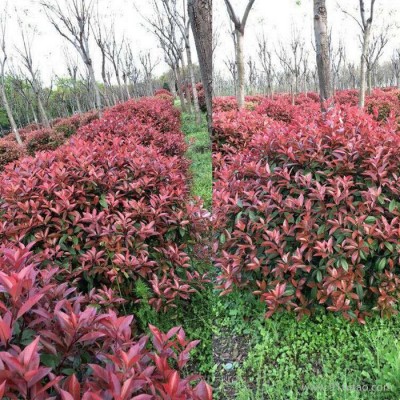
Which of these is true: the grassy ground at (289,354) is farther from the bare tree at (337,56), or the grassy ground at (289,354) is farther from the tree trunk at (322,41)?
the bare tree at (337,56)

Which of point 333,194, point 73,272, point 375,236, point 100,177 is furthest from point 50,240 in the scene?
point 375,236

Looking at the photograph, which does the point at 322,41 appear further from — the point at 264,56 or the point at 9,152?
the point at 9,152

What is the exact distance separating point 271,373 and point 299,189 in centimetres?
85

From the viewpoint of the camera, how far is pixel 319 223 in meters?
1.82

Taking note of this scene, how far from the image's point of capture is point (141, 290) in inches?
63.2

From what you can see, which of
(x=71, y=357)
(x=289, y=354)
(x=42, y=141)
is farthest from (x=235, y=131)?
(x=42, y=141)

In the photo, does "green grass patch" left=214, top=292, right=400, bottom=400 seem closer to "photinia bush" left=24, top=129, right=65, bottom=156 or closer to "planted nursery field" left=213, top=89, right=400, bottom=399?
"planted nursery field" left=213, top=89, right=400, bottom=399

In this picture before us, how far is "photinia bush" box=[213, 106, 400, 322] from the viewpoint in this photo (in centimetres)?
173

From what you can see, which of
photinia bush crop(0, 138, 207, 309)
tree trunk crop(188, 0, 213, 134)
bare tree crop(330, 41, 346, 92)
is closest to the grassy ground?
photinia bush crop(0, 138, 207, 309)

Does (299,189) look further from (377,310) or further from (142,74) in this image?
(142,74)

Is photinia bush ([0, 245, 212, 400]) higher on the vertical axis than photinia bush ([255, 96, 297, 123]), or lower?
lower

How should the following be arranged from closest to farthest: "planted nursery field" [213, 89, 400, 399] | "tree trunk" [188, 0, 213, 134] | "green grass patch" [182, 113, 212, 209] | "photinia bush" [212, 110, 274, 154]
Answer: "tree trunk" [188, 0, 213, 134], "planted nursery field" [213, 89, 400, 399], "green grass patch" [182, 113, 212, 209], "photinia bush" [212, 110, 274, 154]

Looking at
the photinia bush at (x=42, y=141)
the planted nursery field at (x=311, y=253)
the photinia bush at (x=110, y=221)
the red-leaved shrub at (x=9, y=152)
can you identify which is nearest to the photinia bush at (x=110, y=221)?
the photinia bush at (x=110, y=221)

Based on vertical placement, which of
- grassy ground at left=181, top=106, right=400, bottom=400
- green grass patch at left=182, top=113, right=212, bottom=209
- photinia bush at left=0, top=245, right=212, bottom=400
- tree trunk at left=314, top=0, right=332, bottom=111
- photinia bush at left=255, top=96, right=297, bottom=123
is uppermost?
tree trunk at left=314, top=0, right=332, bottom=111
